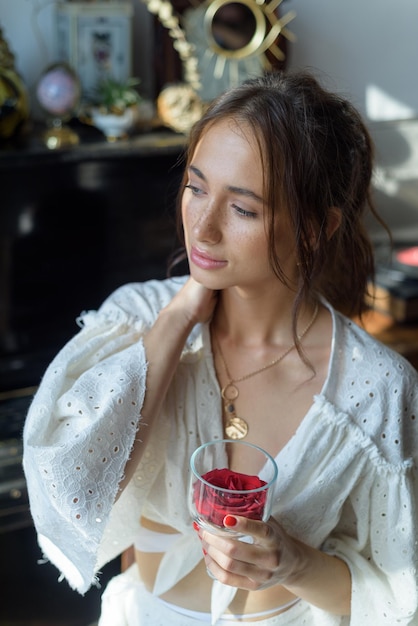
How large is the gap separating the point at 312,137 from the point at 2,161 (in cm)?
110

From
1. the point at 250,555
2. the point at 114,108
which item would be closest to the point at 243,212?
the point at 250,555

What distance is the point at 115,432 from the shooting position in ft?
3.70

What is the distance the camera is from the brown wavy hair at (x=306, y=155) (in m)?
1.10

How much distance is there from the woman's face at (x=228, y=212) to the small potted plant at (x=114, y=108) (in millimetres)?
1135

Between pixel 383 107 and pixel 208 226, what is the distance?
6.55 feet

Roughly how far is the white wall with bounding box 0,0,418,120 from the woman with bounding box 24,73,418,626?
1374 millimetres

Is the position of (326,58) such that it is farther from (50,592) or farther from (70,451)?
(70,451)

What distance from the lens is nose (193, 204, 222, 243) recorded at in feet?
3.56

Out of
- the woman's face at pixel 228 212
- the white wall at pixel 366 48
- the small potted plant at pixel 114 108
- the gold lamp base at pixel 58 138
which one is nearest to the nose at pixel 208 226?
the woman's face at pixel 228 212

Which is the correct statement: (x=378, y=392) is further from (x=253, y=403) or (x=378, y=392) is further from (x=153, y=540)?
(x=153, y=540)

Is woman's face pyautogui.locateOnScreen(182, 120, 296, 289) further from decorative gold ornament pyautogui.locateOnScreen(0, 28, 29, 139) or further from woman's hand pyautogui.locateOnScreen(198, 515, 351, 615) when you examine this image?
decorative gold ornament pyautogui.locateOnScreen(0, 28, 29, 139)

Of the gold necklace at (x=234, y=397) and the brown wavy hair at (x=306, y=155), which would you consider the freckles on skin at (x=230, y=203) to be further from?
the gold necklace at (x=234, y=397)

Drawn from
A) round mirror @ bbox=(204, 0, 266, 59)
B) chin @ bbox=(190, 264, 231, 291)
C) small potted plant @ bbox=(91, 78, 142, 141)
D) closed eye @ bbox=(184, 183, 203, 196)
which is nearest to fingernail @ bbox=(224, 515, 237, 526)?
chin @ bbox=(190, 264, 231, 291)

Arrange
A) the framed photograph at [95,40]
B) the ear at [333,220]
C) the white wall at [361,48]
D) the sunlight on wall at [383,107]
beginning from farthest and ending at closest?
the sunlight on wall at [383,107], the white wall at [361,48], the framed photograph at [95,40], the ear at [333,220]
